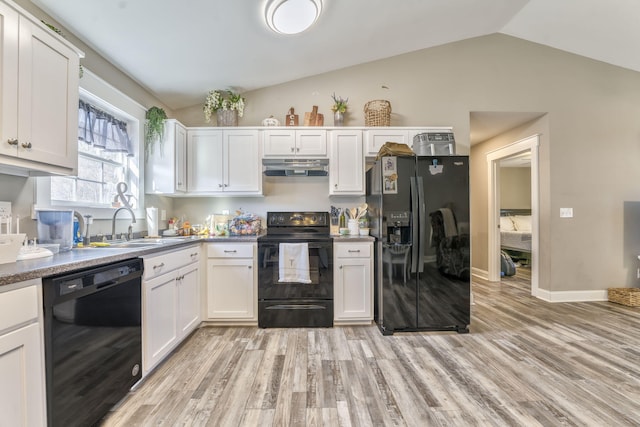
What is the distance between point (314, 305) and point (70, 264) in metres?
2.00

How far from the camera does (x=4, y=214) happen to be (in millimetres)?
1525

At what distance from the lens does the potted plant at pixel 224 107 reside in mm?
3225

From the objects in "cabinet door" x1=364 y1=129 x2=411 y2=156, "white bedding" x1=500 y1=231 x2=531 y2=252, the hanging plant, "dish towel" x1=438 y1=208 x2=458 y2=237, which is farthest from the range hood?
"white bedding" x1=500 y1=231 x2=531 y2=252

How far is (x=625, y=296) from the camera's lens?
3375 mm

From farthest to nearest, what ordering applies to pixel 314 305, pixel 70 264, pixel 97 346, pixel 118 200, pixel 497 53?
1. pixel 497 53
2. pixel 314 305
3. pixel 118 200
4. pixel 97 346
5. pixel 70 264

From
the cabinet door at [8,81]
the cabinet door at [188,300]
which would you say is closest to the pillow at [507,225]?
the cabinet door at [188,300]

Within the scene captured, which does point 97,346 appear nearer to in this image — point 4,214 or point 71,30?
point 4,214

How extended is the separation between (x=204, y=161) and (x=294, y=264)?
Result: 160 cm

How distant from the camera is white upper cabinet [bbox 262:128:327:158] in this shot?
315cm

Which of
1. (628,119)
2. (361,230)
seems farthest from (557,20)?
(361,230)

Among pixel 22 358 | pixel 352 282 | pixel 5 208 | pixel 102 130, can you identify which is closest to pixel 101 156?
pixel 102 130

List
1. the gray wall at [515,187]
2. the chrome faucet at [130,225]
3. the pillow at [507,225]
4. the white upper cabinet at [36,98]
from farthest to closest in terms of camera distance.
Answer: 1. the gray wall at [515,187]
2. the pillow at [507,225]
3. the chrome faucet at [130,225]
4. the white upper cabinet at [36,98]

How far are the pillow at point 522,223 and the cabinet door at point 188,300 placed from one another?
725 cm

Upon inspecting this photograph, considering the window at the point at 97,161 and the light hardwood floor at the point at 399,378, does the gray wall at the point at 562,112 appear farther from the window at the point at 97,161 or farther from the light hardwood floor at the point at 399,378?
the window at the point at 97,161
